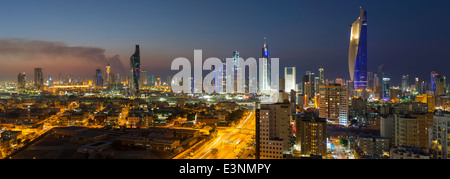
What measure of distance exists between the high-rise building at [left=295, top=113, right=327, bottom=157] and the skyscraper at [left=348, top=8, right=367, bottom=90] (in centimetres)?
1549

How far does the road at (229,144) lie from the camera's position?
20.9 feet

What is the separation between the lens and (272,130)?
21.0ft

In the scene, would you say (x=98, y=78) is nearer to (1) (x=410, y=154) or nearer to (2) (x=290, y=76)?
(2) (x=290, y=76)

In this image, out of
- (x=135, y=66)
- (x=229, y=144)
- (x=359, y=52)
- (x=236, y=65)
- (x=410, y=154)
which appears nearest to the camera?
(x=410, y=154)

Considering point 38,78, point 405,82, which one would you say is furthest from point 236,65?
point 38,78

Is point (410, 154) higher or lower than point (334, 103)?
lower

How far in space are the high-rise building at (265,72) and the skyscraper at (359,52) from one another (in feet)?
24.1

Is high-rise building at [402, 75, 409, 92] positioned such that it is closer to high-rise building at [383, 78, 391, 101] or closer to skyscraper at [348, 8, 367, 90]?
high-rise building at [383, 78, 391, 101]

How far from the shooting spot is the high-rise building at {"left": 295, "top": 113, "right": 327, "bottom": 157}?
6629 millimetres

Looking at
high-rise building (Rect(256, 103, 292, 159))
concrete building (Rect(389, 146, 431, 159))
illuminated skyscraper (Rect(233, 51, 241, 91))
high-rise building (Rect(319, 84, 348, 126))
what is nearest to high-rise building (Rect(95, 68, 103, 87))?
illuminated skyscraper (Rect(233, 51, 241, 91))

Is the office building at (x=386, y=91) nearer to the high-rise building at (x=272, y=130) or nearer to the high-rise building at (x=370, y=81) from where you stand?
the high-rise building at (x=370, y=81)

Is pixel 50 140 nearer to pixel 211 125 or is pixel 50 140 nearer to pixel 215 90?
pixel 211 125

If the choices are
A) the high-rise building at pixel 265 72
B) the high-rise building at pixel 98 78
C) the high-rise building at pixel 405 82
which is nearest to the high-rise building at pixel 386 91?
A: the high-rise building at pixel 405 82

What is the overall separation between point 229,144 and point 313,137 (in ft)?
7.48
